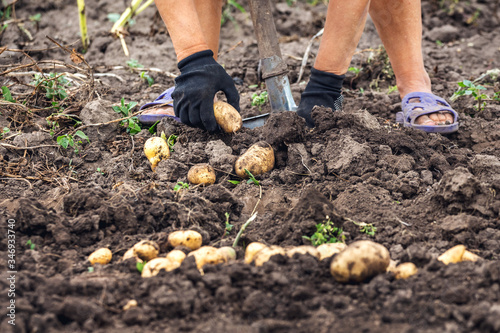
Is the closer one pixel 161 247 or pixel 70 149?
pixel 161 247

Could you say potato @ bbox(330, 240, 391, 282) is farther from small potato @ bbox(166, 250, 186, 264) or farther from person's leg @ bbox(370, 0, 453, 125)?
person's leg @ bbox(370, 0, 453, 125)

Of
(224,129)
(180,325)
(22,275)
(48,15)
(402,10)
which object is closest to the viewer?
(180,325)

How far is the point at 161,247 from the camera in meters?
1.77

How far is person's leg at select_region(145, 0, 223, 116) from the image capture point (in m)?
2.89

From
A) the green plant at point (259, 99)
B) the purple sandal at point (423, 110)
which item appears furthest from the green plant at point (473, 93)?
the green plant at point (259, 99)

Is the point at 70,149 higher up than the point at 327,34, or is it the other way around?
the point at 327,34

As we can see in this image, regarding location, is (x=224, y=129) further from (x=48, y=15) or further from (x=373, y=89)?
(x=48, y=15)

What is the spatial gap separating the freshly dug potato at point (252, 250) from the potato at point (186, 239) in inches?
7.9

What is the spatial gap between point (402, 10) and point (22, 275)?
8.51 feet

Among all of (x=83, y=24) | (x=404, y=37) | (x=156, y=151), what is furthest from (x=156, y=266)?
(x=83, y=24)

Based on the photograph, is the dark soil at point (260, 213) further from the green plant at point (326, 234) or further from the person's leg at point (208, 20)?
the person's leg at point (208, 20)

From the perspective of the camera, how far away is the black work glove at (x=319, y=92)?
2701mm

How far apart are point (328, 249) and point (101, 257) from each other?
2.71 feet

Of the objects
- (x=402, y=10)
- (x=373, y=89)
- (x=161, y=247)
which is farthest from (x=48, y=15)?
(x=161, y=247)
